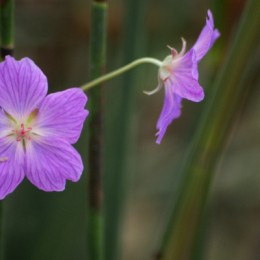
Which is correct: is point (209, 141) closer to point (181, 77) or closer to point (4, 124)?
point (181, 77)

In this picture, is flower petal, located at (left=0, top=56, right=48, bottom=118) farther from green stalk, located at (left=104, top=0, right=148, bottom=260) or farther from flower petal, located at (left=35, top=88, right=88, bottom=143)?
green stalk, located at (left=104, top=0, right=148, bottom=260)

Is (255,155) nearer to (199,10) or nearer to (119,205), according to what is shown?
(199,10)

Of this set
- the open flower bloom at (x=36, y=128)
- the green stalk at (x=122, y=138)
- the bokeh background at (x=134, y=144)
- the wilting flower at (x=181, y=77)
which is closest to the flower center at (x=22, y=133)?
the open flower bloom at (x=36, y=128)

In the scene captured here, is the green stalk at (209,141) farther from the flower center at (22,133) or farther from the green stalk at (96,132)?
the flower center at (22,133)

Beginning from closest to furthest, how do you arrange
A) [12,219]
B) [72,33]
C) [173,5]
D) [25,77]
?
[25,77]
[12,219]
[173,5]
[72,33]

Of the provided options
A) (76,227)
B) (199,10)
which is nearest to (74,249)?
(76,227)

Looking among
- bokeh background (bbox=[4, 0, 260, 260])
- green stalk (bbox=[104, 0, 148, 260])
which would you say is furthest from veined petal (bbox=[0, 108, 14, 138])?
green stalk (bbox=[104, 0, 148, 260])

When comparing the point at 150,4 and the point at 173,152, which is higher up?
the point at 150,4
